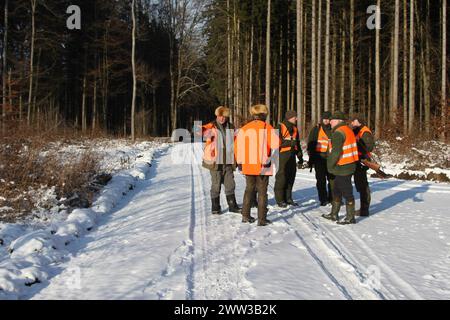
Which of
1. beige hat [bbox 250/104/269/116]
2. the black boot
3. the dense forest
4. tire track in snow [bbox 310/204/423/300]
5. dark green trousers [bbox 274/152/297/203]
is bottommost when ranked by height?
tire track in snow [bbox 310/204/423/300]

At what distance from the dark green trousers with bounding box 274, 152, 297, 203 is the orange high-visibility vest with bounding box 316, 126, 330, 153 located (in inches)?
21.3

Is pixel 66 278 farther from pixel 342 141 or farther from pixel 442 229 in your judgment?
pixel 442 229

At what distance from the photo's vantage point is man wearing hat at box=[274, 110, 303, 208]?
7836mm

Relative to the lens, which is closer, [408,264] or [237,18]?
[408,264]

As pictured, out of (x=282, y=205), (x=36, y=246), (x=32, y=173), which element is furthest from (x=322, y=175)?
(x=32, y=173)

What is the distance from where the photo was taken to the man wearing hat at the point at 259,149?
20.6ft

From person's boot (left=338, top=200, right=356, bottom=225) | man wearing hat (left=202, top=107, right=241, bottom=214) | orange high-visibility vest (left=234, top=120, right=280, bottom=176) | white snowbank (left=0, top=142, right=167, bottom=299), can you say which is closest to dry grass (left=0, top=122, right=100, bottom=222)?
white snowbank (left=0, top=142, right=167, bottom=299)

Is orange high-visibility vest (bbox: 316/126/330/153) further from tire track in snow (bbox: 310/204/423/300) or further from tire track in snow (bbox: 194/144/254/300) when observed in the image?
tire track in snow (bbox: 194/144/254/300)

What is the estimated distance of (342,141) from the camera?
6.46 metres

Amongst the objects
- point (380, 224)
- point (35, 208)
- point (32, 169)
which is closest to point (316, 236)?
point (380, 224)

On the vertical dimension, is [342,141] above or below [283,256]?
above

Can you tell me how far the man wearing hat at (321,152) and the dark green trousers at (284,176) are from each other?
46 cm

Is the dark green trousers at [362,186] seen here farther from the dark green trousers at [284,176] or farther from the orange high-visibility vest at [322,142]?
the dark green trousers at [284,176]
